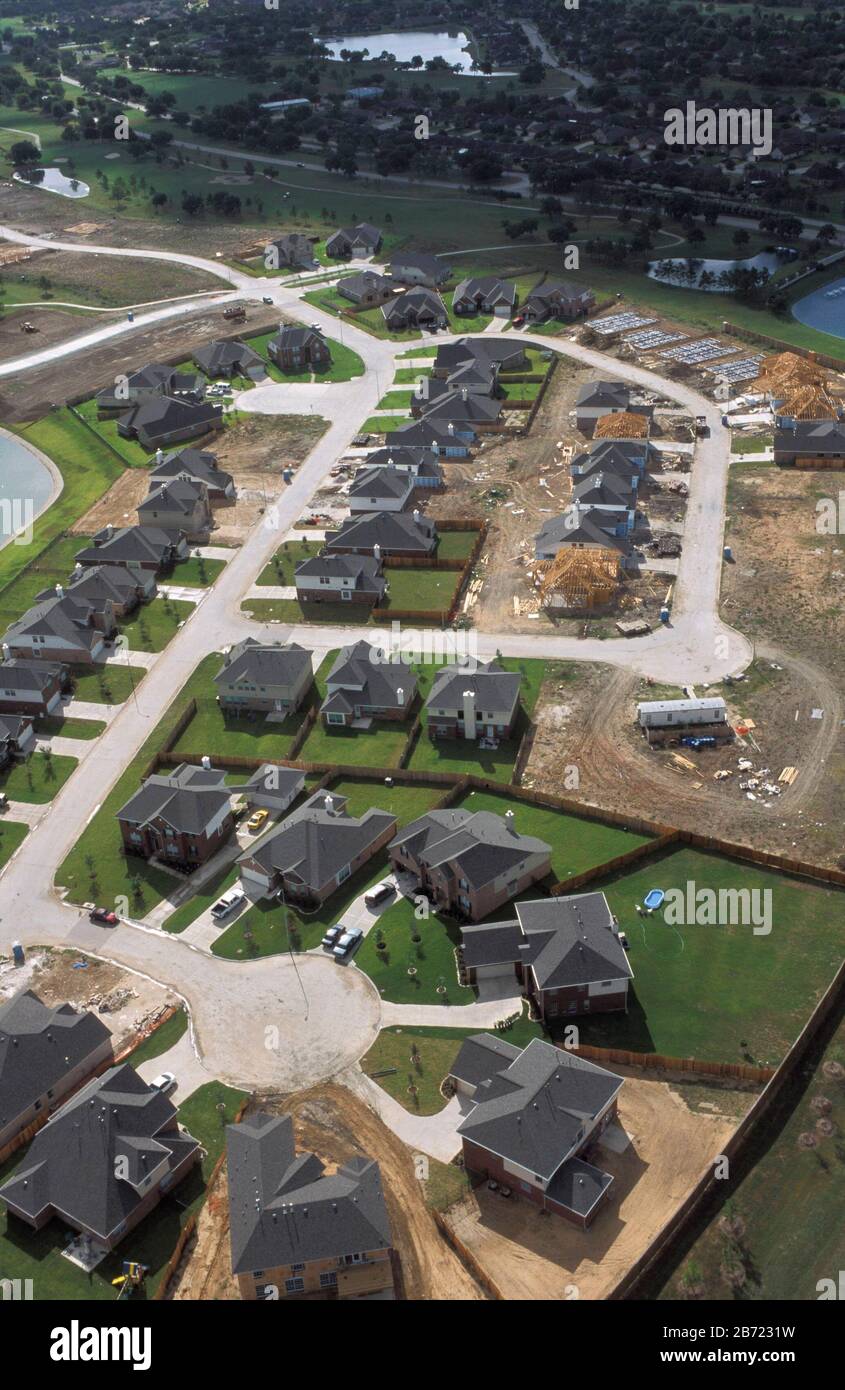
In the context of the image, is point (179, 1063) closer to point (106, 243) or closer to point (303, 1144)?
point (303, 1144)


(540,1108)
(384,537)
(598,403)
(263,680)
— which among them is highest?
(598,403)

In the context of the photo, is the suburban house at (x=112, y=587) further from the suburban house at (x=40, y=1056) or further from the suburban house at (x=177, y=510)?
the suburban house at (x=40, y=1056)

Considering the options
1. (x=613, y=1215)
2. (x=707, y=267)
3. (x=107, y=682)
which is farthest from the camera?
(x=707, y=267)

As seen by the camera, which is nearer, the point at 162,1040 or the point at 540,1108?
the point at 540,1108

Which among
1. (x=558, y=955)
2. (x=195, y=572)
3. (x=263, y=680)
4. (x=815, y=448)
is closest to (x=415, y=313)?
(x=815, y=448)

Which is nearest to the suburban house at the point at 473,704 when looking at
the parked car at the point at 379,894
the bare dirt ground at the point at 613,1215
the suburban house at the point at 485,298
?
the parked car at the point at 379,894

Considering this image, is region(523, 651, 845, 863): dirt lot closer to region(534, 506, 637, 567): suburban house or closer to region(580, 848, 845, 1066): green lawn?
region(580, 848, 845, 1066): green lawn

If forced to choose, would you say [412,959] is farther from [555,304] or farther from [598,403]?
[555,304]
